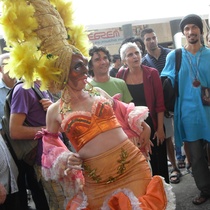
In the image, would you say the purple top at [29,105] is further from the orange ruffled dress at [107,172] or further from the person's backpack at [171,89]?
the person's backpack at [171,89]

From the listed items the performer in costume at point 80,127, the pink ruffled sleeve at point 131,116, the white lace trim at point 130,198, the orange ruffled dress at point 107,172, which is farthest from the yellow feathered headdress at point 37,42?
the white lace trim at point 130,198

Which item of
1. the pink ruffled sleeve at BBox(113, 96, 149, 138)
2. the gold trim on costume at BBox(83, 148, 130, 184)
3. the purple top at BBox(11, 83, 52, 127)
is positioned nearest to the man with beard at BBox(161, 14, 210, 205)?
the pink ruffled sleeve at BBox(113, 96, 149, 138)

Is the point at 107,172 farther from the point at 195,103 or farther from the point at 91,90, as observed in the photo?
the point at 195,103

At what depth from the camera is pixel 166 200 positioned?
1979 mm

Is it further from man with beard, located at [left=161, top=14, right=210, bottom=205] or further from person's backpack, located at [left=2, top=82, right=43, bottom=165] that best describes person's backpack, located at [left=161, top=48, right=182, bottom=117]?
person's backpack, located at [left=2, top=82, right=43, bottom=165]

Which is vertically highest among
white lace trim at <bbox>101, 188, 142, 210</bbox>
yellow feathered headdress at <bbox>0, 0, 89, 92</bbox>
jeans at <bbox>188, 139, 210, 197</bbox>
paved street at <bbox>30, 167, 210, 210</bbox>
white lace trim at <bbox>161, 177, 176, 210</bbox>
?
yellow feathered headdress at <bbox>0, 0, 89, 92</bbox>

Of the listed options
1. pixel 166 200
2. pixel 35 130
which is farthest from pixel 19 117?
pixel 166 200

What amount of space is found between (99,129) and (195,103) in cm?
187

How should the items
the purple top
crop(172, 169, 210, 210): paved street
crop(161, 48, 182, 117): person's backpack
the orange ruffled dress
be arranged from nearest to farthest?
the orange ruffled dress → the purple top → crop(172, 169, 210, 210): paved street → crop(161, 48, 182, 117): person's backpack

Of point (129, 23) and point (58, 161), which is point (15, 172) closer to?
point (58, 161)

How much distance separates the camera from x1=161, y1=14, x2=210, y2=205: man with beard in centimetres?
358

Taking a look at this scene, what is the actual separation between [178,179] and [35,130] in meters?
2.37

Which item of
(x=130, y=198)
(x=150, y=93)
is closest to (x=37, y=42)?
(x=130, y=198)

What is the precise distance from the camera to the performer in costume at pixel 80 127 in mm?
2004
